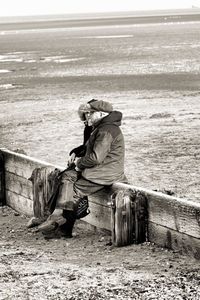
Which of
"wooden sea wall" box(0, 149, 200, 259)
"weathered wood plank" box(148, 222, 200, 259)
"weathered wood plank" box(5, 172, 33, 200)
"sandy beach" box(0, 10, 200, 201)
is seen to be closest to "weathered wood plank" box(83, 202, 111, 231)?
"wooden sea wall" box(0, 149, 200, 259)

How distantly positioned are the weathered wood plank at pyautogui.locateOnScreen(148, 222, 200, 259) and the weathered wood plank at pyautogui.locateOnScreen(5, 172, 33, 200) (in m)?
2.01

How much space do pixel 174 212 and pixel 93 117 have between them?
1.35 meters

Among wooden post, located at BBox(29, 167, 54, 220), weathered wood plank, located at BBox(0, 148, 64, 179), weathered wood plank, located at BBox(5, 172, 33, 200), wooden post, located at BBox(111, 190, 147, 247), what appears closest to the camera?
wooden post, located at BBox(111, 190, 147, 247)

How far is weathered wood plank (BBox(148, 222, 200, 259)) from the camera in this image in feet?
20.6

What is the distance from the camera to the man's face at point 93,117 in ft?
23.8

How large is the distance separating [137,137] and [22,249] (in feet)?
22.8

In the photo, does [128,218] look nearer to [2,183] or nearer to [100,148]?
[100,148]

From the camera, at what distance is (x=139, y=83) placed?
2398 cm

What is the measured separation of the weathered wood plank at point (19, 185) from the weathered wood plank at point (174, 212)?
186 cm

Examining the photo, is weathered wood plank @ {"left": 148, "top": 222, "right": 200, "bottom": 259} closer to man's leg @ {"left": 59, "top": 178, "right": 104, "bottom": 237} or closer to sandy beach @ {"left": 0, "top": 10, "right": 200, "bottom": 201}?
man's leg @ {"left": 59, "top": 178, "right": 104, "bottom": 237}

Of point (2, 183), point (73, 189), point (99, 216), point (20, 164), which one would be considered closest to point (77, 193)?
point (73, 189)

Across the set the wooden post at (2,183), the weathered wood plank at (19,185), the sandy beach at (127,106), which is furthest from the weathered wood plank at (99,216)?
the sandy beach at (127,106)

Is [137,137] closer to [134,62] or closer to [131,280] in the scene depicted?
[131,280]

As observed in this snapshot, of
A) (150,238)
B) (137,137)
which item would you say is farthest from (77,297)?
(137,137)
